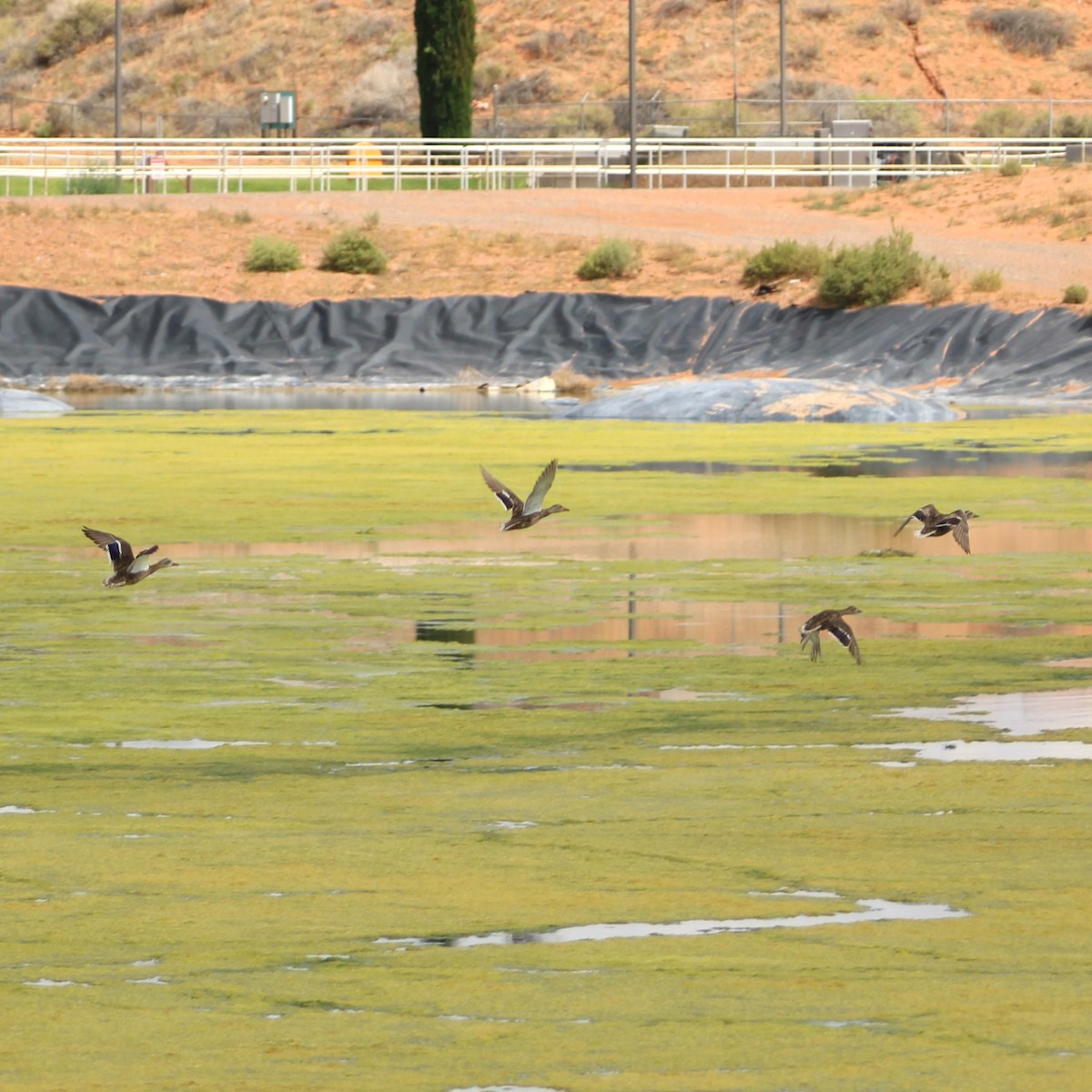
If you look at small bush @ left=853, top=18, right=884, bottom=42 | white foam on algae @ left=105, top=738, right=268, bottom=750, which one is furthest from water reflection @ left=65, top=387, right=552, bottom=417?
small bush @ left=853, top=18, right=884, bottom=42

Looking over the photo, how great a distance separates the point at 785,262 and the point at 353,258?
9.28m

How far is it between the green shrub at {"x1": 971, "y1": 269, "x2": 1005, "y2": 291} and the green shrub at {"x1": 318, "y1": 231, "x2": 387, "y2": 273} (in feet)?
42.2

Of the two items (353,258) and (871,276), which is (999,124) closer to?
(353,258)

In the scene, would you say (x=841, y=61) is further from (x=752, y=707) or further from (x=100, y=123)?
(x=752, y=707)

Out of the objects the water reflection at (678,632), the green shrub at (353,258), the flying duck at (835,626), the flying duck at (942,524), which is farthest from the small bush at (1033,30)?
the flying duck at (835,626)

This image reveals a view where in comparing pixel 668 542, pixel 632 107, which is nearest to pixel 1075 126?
pixel 632 107

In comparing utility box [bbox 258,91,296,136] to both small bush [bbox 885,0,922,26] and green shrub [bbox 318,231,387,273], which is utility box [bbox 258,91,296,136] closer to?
green shrub [bbox 318,231,387,273]

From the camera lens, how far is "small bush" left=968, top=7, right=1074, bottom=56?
332 feet

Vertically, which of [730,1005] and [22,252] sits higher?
[22,252]

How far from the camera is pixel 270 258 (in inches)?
2101

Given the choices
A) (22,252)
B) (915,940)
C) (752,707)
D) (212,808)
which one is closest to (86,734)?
(212,808)

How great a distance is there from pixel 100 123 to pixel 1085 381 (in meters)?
64.8

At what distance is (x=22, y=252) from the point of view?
5381cm

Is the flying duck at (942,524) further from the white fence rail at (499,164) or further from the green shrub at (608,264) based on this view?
the white fence rail at (499,164)
